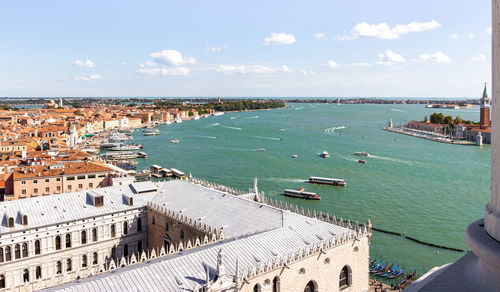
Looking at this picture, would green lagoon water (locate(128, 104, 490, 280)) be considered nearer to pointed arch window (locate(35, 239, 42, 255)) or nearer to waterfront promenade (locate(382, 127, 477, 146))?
waterfront promenade (locate(382, 127, 477, 146))

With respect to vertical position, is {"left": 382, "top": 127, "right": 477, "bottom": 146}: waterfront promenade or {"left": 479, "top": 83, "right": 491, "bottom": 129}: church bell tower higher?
{"left": 479, "top": 83, "right": 491, "bottom": 129}: church bell tower

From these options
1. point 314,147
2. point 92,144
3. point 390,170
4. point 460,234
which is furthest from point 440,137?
point 92,144

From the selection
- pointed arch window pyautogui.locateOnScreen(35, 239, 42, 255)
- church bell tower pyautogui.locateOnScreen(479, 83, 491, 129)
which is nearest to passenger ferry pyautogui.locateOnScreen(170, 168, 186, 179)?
pointed arch window pyautogui.locateOnScreen(35, 239, 42, 255)

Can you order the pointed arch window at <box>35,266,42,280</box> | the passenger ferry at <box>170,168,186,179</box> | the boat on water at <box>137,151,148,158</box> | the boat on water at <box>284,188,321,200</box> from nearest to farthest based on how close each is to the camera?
the pointed arch window at <box>35,266,42,280</box>, the boat on water at <box>284,188,321,200</box>, the passenger ferry at <box>170,168,186,179</box>, the boat on water at <box>137,151,148,158</box>

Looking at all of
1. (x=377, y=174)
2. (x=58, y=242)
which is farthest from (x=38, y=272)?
(x=377, y=174)

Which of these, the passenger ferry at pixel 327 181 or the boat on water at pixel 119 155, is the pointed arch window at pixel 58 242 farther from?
the boat on water at pixel 119 155

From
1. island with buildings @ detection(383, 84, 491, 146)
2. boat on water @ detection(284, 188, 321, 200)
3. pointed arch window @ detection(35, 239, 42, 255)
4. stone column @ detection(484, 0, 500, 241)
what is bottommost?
boat on water @ detection(284, 188, 321, 200)

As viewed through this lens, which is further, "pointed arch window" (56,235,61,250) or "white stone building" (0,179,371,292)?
"pointed arch window" (56,235,61,250)

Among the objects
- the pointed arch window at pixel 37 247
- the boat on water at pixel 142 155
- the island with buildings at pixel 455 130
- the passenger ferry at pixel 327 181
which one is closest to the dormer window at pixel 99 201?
the pointed arch window at pixel 37 247

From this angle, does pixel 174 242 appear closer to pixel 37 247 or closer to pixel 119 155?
pixel 37 247
